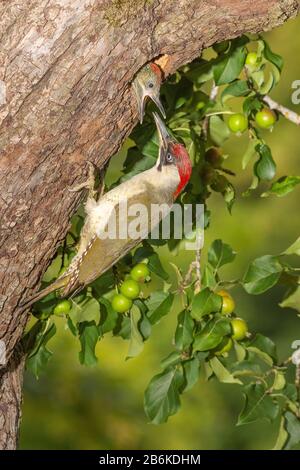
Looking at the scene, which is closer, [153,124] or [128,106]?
[128,106]

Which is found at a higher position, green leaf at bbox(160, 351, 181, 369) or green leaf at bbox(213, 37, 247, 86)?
green leaf at bbox(213, 37, 247, 86)

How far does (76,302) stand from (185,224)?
419 mm

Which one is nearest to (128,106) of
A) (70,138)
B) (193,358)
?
(70,138)

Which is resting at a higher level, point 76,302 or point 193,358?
point 76,302

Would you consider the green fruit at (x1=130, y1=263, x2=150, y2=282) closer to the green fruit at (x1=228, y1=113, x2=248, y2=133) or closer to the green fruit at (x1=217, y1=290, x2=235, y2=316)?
the green fruit at (x1=217, y1=290, x2=235, y2=316)

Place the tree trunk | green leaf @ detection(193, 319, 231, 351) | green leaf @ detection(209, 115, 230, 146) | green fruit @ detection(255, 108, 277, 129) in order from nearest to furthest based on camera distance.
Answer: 1. the tree trunk
2. green leaf @ detection(193, 319, 231, 351)
3. green fruit @ detection(255, 108, 277, 129)
4. green leaf @ detection(209, 115, 230, 146)

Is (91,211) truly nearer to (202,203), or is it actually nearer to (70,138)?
(202,203)

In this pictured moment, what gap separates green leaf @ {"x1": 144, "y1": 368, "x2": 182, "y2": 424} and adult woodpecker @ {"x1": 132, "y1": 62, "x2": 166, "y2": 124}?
775 millimetres

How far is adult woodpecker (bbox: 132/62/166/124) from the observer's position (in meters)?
2.56

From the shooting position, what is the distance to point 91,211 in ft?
9.96

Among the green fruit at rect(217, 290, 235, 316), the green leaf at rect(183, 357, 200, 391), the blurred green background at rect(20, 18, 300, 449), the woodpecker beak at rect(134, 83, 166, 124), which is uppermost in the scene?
the woodpecker beak at rect(134, 83, 166, 124)

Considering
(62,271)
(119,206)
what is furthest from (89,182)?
(119,206)

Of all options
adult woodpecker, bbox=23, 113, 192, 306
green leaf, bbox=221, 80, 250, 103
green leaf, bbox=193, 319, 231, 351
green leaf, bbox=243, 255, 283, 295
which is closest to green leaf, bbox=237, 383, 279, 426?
green leaf, bbox=193, 319, 231, 351

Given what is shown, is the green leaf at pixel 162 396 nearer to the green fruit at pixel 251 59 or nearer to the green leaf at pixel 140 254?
the green leaf at pixel 140 254
